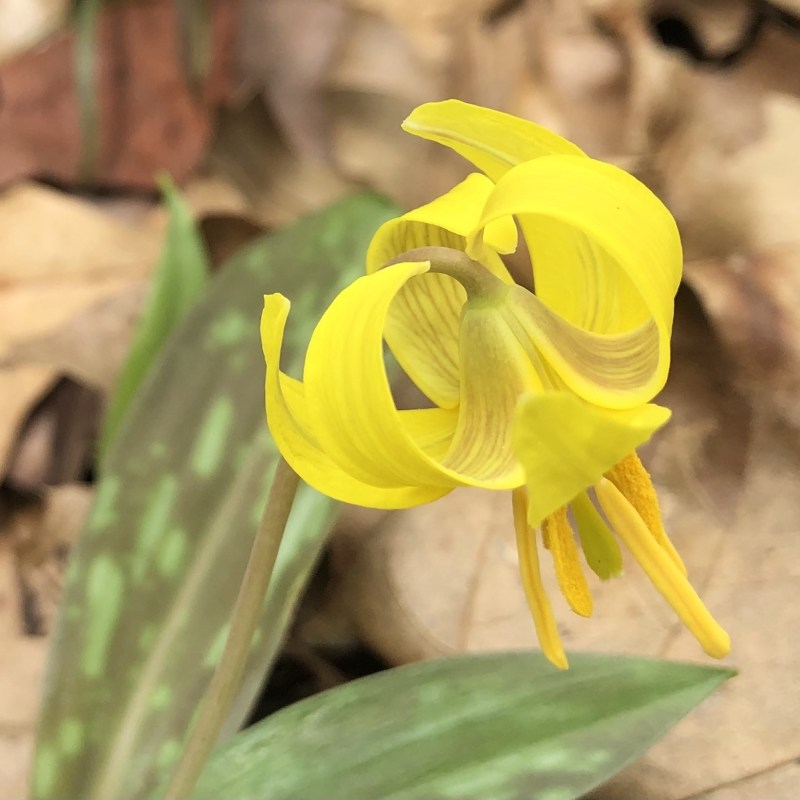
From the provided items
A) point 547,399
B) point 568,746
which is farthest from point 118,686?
point 547,399

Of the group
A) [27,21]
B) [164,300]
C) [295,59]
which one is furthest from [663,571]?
[27,21]

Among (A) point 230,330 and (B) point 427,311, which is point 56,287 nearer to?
(A) point 230,330

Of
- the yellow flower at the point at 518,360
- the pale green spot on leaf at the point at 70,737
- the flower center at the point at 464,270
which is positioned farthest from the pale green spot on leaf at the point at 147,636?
the flower center at the point at 464,270

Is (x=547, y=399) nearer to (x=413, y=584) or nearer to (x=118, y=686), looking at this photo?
(x=413, y=584)

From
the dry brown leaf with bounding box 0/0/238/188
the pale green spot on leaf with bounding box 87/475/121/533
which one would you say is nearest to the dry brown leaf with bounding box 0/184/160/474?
the dry brown leaf with bounding box 0/0/238/188

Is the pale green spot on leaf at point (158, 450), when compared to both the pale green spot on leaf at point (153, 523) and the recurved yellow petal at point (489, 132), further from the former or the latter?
the recurved yellow petal at point (489, 132)
